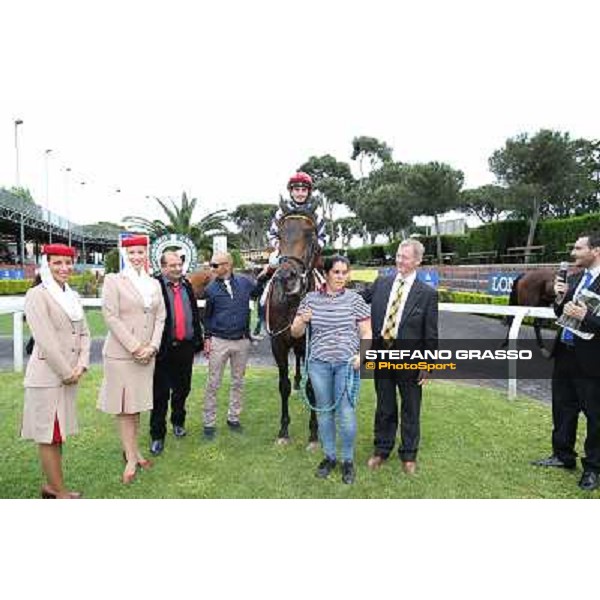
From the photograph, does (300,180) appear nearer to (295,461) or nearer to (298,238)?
(298,238)

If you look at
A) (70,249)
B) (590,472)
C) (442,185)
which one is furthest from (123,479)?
(442,185)

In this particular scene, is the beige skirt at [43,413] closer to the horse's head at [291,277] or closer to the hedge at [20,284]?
the horse's head at [291,277]

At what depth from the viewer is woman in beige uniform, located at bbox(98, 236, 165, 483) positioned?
381 cm

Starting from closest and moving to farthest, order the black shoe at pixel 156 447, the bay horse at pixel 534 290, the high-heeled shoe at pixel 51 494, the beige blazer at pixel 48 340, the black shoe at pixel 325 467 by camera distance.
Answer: the beige blazer at pixel 48 340 → the high-heeled shoe at pixel 51 494 → the black shoe at pixel 325 467 → the black shoe at pixel 156 447 → the bay horse at pixel 534 290

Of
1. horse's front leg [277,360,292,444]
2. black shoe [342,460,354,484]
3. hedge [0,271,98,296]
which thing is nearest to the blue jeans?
black shoe [342,460,354,484]

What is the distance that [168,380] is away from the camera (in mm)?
4602

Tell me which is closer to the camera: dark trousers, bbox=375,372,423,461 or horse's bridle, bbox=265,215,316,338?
dark trousers, bbox=375,372,423,461

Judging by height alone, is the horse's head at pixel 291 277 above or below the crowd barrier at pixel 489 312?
above

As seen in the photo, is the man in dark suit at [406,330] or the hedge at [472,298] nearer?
the man in dark suit at [406,330]

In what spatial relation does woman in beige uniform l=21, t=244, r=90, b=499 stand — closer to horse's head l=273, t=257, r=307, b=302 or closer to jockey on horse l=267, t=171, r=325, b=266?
horse's head l=273, t=257, r=307, b=302

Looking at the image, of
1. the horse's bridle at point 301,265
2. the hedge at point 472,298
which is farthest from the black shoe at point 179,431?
the hedge at point 472,298

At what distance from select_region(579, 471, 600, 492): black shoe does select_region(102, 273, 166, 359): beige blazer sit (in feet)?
11.3

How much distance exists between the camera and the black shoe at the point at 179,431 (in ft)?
15.9

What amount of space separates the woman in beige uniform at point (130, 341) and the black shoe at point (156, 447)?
407 millimetres
